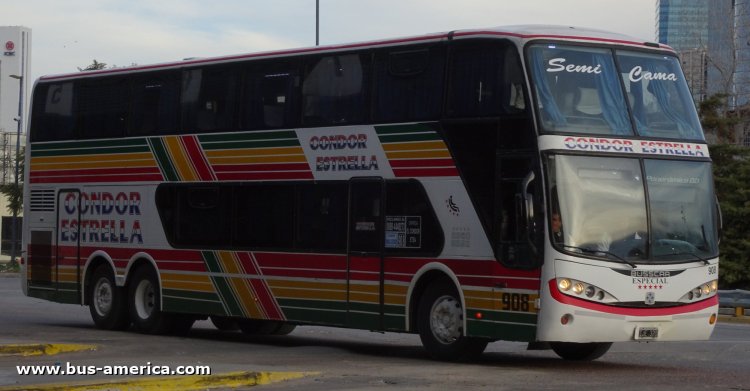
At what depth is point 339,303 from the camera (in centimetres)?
1892

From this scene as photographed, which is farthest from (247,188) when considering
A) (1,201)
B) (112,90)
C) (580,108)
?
(1,201)

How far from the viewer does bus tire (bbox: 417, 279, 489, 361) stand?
17328 mm

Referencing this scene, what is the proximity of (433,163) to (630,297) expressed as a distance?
3.04m

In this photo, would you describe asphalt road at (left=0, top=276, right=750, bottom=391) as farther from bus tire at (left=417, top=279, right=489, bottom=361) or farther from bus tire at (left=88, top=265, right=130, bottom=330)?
bus tire at (left=88, top=265, right=130, bottom=330)

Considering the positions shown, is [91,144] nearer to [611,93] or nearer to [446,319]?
[446,319]

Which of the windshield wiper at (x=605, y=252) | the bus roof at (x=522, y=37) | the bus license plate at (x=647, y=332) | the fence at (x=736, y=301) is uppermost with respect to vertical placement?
the bus roof at (x=522, y=37)

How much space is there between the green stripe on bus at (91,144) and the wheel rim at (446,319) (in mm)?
6757

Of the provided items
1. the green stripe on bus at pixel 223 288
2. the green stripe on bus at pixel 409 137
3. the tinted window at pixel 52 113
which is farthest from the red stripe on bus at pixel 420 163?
the tinted window at pixel 52 113

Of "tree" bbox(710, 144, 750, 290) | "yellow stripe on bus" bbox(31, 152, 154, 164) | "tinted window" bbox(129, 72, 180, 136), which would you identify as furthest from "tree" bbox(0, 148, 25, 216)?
"tinted window" bbox(129, 72, 180, 136)

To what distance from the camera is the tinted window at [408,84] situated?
1783 centimetres

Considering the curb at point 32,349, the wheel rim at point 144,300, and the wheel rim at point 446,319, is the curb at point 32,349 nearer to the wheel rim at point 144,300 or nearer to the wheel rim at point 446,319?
the wheel rim at point 446,319

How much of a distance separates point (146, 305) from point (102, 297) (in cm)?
107

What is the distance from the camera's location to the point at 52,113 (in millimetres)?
24219

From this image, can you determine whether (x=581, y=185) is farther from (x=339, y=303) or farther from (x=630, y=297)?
(x=339, y=303)
